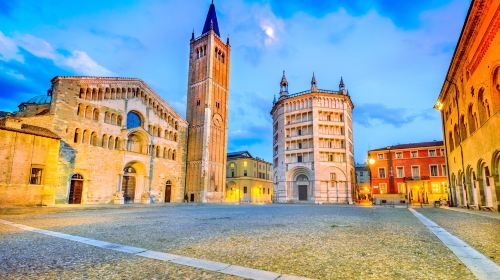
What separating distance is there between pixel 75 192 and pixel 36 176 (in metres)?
5.18

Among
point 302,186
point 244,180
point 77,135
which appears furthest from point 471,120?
point 244,180

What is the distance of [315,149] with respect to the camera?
47.0 meters

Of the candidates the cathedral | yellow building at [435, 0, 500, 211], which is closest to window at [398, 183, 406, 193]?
yellow building at [435, 0, 500, 211]

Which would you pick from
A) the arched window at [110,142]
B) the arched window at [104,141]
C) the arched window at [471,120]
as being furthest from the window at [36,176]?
the arched window at [471,120]

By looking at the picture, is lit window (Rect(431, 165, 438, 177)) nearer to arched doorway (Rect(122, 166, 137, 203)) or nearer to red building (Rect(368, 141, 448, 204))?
red building (Rect(368, 141, 448, 204))

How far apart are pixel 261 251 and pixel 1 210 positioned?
18420mm

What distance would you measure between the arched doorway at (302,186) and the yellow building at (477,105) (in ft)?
79.3

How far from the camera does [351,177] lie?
4822cm

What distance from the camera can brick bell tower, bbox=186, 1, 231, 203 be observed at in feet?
134

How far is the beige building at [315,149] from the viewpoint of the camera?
152ft

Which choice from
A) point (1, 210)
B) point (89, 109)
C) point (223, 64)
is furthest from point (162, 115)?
point (1, 210)

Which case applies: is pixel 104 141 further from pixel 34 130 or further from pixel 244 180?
pixel 244 180

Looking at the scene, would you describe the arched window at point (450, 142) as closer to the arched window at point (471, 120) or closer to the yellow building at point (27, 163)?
the arched window at point (471, 120)

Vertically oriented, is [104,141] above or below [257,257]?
above
